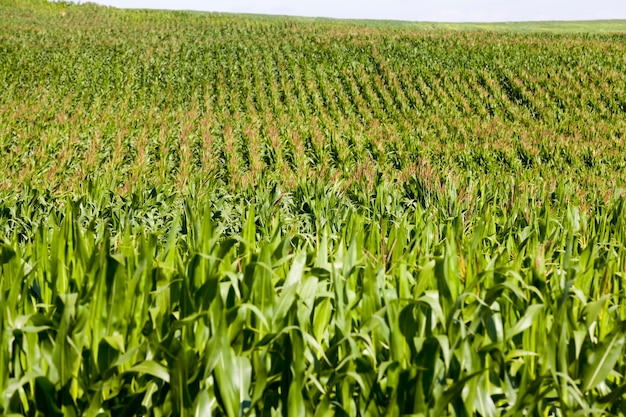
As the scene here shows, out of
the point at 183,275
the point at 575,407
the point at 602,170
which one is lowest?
the point at 602,170

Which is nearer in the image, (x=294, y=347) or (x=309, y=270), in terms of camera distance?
(x=294, y=347)

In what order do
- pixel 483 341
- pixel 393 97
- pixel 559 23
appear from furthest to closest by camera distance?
1. pixel 559 23
2. pixel 393 97
3. pixel 483 341

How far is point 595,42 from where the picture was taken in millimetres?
28953

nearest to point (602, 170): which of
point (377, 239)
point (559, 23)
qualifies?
point (377, 239)

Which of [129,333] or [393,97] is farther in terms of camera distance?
[393,97]

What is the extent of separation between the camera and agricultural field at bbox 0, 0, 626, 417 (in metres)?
1.55

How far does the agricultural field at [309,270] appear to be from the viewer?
1550mm

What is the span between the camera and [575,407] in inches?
59.2

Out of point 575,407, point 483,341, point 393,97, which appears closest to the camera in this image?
point 575,407

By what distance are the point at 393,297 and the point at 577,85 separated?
2256cm

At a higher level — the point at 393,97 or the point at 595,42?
the point at 595,42

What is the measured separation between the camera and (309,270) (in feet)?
7.15

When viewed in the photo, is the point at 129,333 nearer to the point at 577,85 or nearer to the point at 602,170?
the point at 602,170

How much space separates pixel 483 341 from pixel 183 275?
0.97 m
